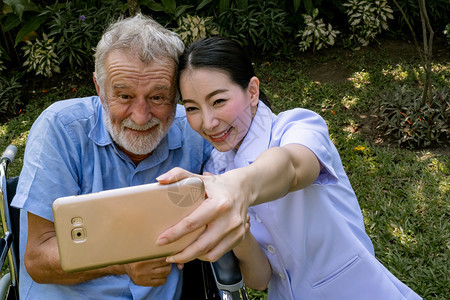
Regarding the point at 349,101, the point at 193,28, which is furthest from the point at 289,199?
the point at 193,28

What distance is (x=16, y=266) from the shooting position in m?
1.99

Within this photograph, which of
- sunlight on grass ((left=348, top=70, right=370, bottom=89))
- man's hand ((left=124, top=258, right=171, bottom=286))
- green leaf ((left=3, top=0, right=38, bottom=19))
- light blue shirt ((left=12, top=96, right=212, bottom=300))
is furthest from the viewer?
green leaf ((left=3, top=0, right=38, bottom=19))

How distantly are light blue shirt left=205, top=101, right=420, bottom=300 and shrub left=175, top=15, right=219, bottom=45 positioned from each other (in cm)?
346

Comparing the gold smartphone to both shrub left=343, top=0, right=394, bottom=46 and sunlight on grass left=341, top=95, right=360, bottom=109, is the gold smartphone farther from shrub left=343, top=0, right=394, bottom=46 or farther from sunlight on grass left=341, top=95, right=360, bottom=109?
shrub left=343, top=0, right=394, bottom=46

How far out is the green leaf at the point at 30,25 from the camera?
5.12 metres

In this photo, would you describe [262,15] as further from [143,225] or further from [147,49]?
[143,225]

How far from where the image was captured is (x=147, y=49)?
178 cm

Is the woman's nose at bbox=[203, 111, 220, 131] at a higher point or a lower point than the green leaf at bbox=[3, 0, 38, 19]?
higher

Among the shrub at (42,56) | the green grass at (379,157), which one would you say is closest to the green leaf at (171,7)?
the green grass at (379,157)

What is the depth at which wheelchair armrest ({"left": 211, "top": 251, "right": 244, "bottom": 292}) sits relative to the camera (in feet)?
5.22

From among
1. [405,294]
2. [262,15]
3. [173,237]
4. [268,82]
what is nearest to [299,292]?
[405,294]

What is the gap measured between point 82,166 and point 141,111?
1.12 ft

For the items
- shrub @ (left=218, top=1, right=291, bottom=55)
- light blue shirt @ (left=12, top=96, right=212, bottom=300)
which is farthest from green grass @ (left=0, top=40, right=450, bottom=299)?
light blue shirt @ (left=12, top=96, right=212, bottom=300)

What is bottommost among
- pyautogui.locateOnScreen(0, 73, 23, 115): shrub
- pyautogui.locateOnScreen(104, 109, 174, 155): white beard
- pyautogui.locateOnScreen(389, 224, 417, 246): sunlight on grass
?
pyautogui.locateOnScreen(0, 73, 23, 115): shrub
